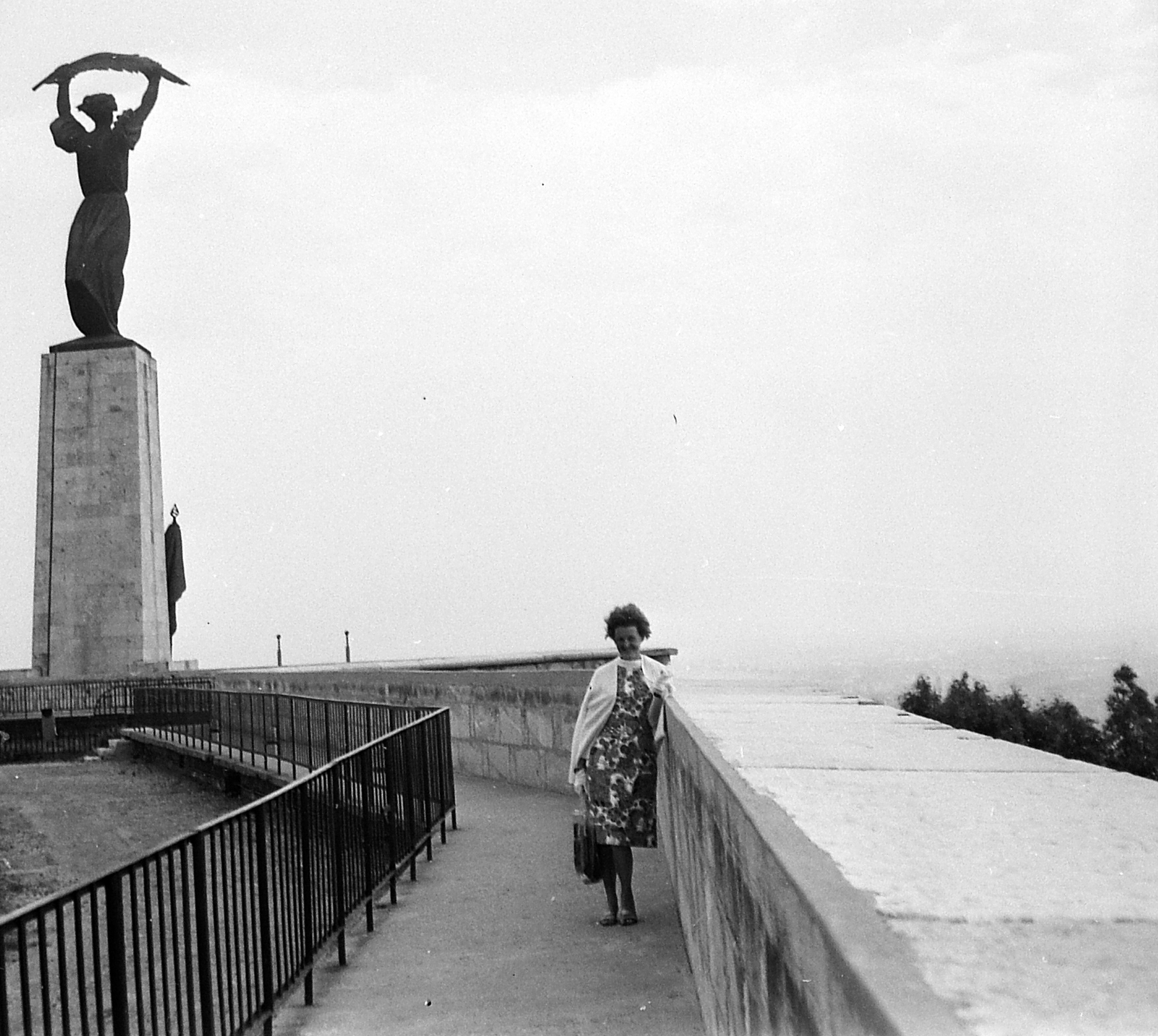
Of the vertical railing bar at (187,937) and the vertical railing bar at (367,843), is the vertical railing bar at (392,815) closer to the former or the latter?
the vertical railing bar at (367,843)

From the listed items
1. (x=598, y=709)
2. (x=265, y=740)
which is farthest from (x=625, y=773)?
(x=265, y=740)

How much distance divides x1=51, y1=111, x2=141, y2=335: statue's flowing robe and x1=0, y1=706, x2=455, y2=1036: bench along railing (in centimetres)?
2531

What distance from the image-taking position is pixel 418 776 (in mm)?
8664

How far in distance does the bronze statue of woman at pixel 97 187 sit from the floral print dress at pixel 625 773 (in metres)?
28.7

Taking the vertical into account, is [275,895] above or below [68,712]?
below

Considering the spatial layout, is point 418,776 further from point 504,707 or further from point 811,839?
point 811,839

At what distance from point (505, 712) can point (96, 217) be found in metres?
24.4

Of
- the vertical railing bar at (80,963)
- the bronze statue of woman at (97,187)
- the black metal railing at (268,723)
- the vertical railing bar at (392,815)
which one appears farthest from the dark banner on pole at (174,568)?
the vertical railing bar at (80,963)

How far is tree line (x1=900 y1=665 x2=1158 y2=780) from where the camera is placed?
69.5 feet

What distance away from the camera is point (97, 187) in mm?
32281

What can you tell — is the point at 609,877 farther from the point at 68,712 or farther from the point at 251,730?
the point at 68,712

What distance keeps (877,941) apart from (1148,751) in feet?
69.2

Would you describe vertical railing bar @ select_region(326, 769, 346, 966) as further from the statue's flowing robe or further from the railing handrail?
the statue's flowing robe

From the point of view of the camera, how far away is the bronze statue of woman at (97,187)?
3200cm
